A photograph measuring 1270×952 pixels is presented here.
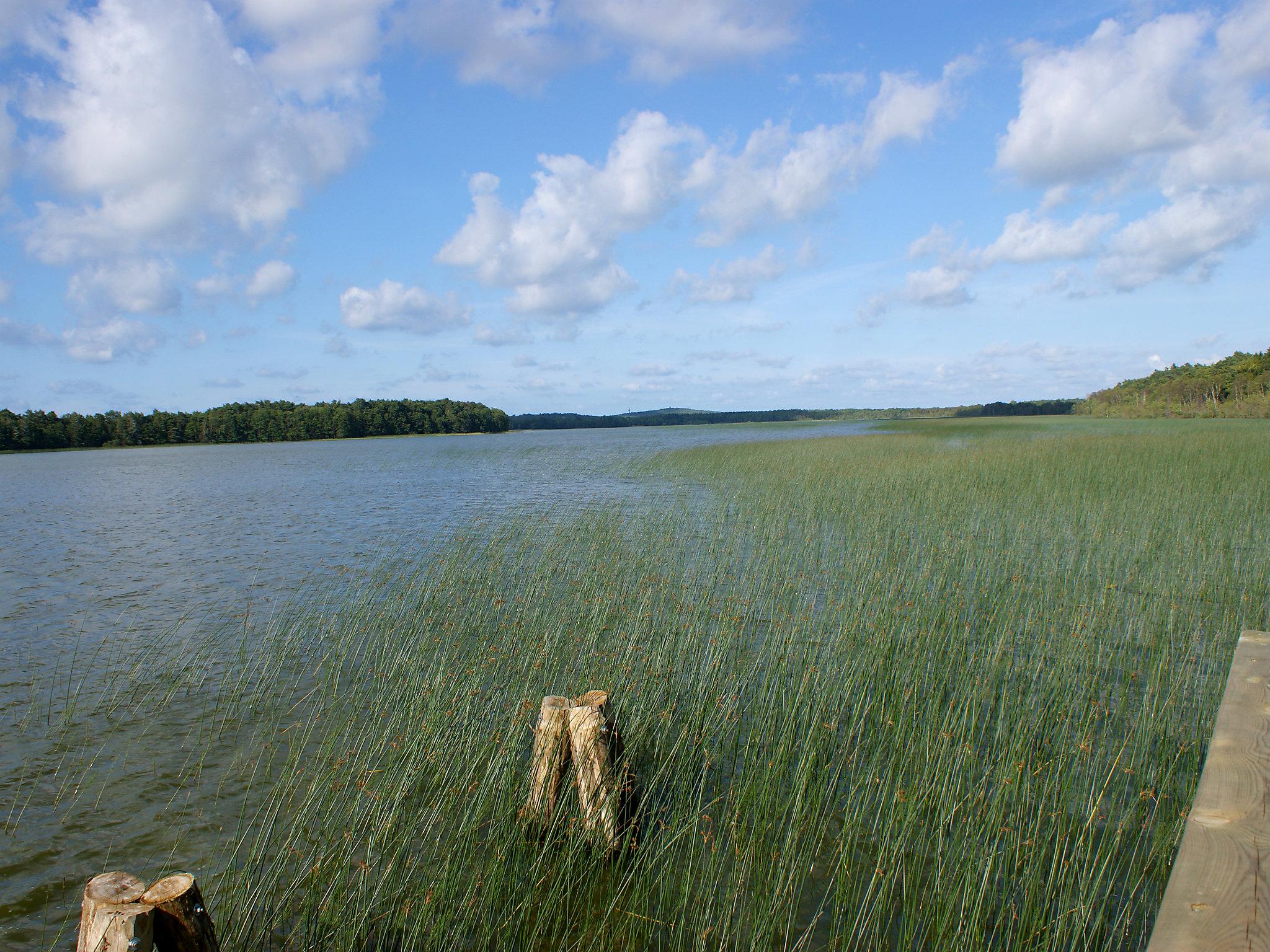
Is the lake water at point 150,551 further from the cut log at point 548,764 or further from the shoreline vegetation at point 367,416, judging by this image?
the shoreline vegetation at point 367,416

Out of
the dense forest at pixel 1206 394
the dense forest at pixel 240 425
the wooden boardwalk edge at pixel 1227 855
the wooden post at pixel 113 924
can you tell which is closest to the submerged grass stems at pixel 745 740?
the wooden boardwalk edge at pixel 1227 855

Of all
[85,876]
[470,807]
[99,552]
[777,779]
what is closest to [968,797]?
[777,779]

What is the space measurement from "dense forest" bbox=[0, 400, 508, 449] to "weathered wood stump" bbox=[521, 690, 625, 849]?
7928 centimetres

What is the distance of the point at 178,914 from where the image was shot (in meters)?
2.13

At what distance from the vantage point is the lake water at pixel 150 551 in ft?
12.6

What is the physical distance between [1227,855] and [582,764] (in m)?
2.45

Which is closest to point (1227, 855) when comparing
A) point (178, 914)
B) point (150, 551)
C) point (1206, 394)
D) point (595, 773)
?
point (595, 773)

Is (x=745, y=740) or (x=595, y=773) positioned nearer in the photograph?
(x=595, y=773)

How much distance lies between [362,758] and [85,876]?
1.41m

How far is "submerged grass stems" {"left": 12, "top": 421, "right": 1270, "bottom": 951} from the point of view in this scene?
9.97 ft

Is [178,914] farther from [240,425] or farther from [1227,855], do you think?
[240,425]

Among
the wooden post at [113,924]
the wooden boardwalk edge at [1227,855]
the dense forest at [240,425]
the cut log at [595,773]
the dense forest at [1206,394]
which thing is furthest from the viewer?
the dense forest at [240,425]

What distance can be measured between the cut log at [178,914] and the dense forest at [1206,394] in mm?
64262

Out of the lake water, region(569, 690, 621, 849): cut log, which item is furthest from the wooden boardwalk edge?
the lake water
